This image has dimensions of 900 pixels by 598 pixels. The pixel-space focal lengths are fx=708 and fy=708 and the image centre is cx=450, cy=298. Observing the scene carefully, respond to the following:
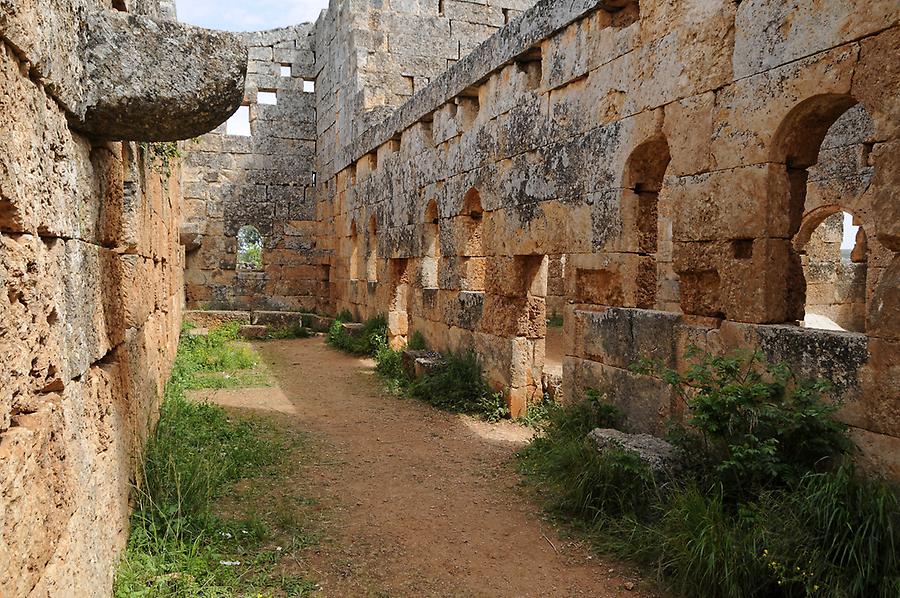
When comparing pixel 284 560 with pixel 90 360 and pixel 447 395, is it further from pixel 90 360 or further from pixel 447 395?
pixel 447 395

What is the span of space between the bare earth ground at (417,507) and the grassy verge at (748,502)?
12.8 inches

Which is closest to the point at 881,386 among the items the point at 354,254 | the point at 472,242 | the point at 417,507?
the point at 417,507

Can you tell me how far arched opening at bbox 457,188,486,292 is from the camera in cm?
937

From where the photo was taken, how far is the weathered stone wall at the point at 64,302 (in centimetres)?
206

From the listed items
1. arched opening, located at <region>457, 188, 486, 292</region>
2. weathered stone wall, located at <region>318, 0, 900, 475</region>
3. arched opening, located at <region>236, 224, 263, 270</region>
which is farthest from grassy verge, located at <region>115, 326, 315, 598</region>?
arched opening, located at <region>236, 224, 263, 270</region>

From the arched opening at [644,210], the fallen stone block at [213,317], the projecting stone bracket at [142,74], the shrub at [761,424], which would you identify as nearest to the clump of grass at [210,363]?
the fallen stone block at [213,317]

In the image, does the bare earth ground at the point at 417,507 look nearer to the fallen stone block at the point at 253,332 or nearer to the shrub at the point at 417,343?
the shrub at the point at 417,343

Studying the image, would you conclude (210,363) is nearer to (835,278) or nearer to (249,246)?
(835,278)

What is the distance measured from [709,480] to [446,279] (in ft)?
19.3

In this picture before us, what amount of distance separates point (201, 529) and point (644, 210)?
4.30 m

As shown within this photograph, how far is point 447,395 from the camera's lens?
28.9 feet

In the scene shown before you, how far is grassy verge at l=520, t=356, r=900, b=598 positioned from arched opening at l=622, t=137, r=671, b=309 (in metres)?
1.23

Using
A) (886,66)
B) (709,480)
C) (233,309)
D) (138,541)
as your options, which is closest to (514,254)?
(709,480)

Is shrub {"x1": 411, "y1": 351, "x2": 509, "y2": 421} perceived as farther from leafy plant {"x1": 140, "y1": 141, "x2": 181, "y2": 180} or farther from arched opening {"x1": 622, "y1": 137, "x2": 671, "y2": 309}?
leafy plant {"x1": 140, "y1": 141, "x2": 181, "y2": 180}
